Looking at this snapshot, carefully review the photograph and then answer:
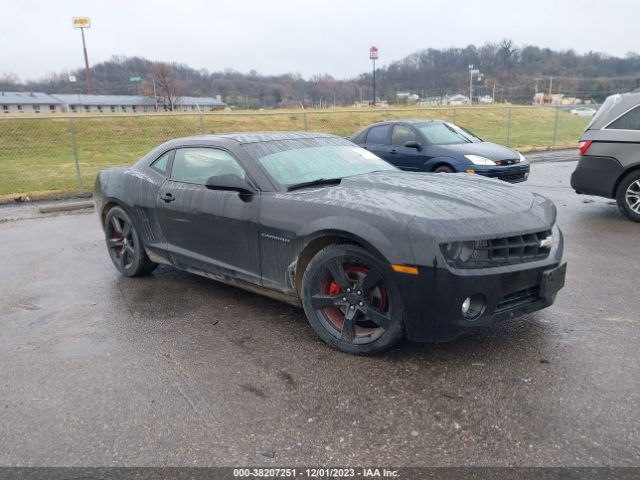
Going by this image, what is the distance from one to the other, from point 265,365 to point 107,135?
2198cm

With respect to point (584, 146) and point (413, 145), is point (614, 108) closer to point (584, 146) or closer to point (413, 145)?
point (584, 146)

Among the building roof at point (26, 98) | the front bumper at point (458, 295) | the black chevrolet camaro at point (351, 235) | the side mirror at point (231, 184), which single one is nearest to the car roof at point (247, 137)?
the black chevrolet camaro at point (351, 235)

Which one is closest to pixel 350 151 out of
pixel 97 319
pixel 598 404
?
pixel 97 319

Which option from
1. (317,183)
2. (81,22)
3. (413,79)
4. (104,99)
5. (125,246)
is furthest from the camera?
Result: (104,99)

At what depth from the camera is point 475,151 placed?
927 centimetres

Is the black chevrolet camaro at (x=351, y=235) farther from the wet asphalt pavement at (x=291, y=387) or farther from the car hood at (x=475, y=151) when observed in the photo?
the car hood at (x=475, y=151)

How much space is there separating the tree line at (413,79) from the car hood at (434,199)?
51381 millimetres

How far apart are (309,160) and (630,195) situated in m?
5.16

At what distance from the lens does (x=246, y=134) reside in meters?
4.72

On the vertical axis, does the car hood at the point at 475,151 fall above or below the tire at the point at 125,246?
above

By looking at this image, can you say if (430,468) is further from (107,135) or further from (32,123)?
(32,123)

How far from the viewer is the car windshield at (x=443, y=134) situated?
9.77m

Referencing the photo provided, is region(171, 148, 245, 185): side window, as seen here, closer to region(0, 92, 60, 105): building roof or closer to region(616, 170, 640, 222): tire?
region(616, 170, 640, 222): tire

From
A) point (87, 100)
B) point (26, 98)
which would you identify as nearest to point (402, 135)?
point (87, 100)
